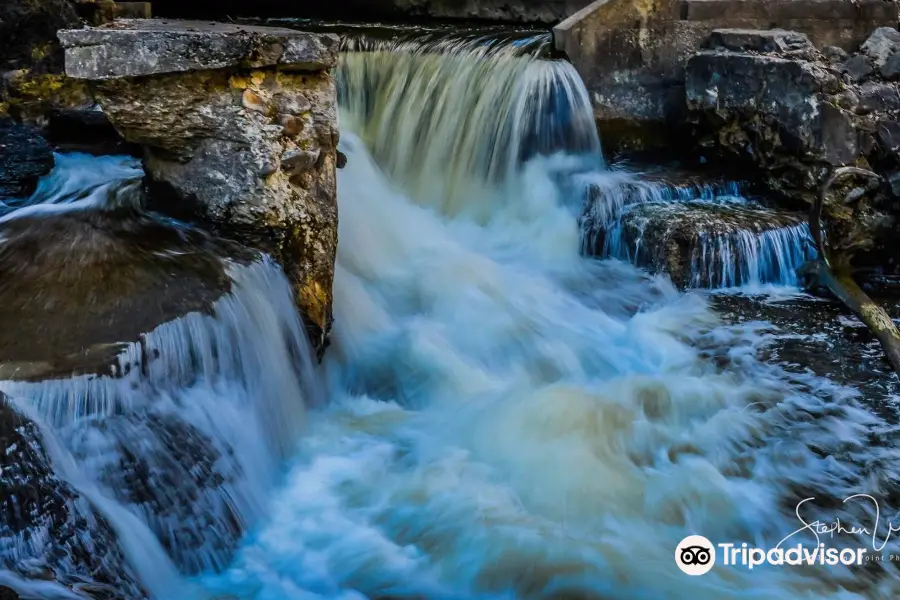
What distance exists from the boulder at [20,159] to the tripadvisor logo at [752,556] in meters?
4.13

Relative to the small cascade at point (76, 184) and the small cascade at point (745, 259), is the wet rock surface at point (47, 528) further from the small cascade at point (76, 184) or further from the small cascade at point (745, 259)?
the small cascade at point (745, 259)

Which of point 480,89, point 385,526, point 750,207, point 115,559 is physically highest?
point 480,89

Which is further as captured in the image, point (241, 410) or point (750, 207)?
point (750, 207)

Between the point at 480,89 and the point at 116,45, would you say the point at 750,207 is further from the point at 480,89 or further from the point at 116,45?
the point at 116,45

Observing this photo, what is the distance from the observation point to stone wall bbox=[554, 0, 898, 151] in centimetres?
753

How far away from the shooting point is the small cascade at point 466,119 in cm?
707

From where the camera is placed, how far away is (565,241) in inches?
257

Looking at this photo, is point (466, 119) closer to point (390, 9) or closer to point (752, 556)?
point (390, 9)

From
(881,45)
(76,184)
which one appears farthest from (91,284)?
(881,45)

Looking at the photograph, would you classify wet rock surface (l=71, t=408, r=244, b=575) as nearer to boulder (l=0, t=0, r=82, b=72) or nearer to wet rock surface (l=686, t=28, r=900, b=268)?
boulder (l=0, t=0, r=82, b=72)

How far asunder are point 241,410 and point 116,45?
167 centimetres

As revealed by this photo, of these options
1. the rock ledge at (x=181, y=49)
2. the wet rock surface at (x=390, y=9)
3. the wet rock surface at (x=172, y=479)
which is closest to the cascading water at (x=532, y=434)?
the wet rock surface at (x=172, y=479)

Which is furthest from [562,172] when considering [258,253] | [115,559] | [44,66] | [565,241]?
[115,559]

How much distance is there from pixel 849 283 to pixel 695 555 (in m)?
3.21
